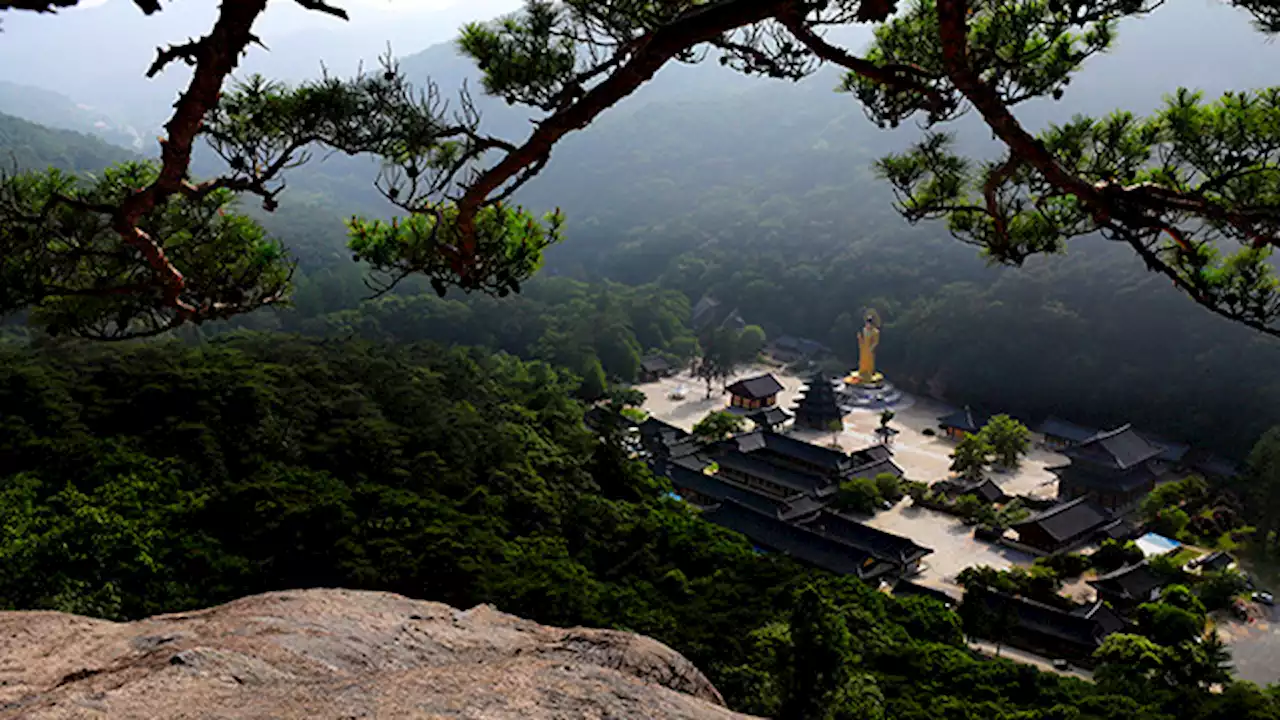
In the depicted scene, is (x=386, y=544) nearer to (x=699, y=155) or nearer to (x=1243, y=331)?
(x=1243, y=331)

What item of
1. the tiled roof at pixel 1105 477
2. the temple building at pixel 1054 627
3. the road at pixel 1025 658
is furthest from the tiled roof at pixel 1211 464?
the road at pixel 1025 658

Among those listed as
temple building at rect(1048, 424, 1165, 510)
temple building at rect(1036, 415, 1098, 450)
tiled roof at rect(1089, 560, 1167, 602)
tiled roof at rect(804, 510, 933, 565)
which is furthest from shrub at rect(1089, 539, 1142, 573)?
temple building at rect(1036, 415, 1098, 450)

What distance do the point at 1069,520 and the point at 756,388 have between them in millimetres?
15133

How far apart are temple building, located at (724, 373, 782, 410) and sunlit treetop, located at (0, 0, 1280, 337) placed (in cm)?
2878

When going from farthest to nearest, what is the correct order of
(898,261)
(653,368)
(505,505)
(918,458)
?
(898,261) → (653,368) → (918,458) → (505,505)

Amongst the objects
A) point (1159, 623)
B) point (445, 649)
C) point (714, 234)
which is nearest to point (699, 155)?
point (714, 234)

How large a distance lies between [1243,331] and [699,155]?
82063 mm

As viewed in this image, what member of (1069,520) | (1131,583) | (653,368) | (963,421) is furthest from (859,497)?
(653,368)

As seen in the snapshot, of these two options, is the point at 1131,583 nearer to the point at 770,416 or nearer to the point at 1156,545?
the point at 1156,545

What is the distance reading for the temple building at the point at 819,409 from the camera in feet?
102

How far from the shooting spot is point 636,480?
1816 centimetres

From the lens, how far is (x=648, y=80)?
3.54 metres

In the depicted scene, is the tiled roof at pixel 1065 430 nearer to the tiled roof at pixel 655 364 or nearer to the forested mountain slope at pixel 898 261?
the forested mountain slope at pixel 898 261

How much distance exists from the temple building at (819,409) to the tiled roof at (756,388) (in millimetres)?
2347
